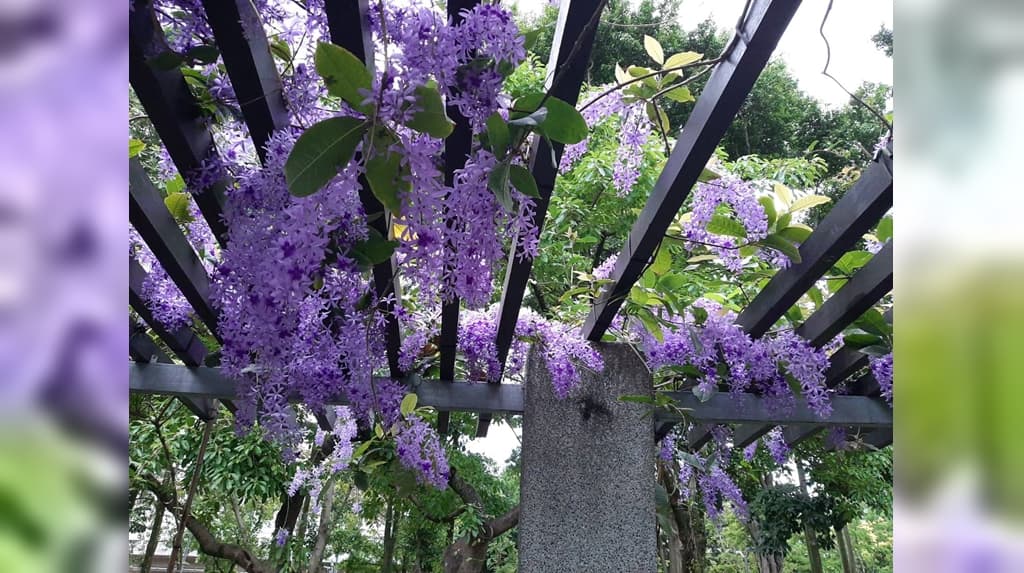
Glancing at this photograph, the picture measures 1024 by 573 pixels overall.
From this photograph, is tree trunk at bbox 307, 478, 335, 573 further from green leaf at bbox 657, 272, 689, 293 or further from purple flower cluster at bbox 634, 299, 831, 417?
green leaf at bbox 657, 272, 689, 293

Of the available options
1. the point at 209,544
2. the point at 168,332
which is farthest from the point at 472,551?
the point at 168,332

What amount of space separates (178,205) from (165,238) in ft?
0.29

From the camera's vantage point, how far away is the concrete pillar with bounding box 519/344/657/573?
2986 millimetres

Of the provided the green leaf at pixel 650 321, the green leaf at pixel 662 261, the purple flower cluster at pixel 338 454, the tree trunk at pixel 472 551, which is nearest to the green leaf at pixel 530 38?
→ the green leaf at pixel 662 261

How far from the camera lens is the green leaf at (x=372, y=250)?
1.36 metres

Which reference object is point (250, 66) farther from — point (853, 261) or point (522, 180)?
point (853, 261)

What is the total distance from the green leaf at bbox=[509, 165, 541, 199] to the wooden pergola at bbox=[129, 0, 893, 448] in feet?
0.45

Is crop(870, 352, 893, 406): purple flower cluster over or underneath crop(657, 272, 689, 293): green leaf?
underneath

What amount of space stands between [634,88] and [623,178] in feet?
1.38

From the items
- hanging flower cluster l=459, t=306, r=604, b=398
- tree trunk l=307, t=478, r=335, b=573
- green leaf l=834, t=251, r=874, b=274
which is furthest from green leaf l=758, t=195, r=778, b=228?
tree trunk l=307, t=478, r=335, b=573

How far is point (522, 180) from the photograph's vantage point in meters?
1.04

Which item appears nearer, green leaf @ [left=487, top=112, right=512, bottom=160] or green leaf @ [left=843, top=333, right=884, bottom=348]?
green leaf @ [left=487, top=112, right=512, bottom=160]
